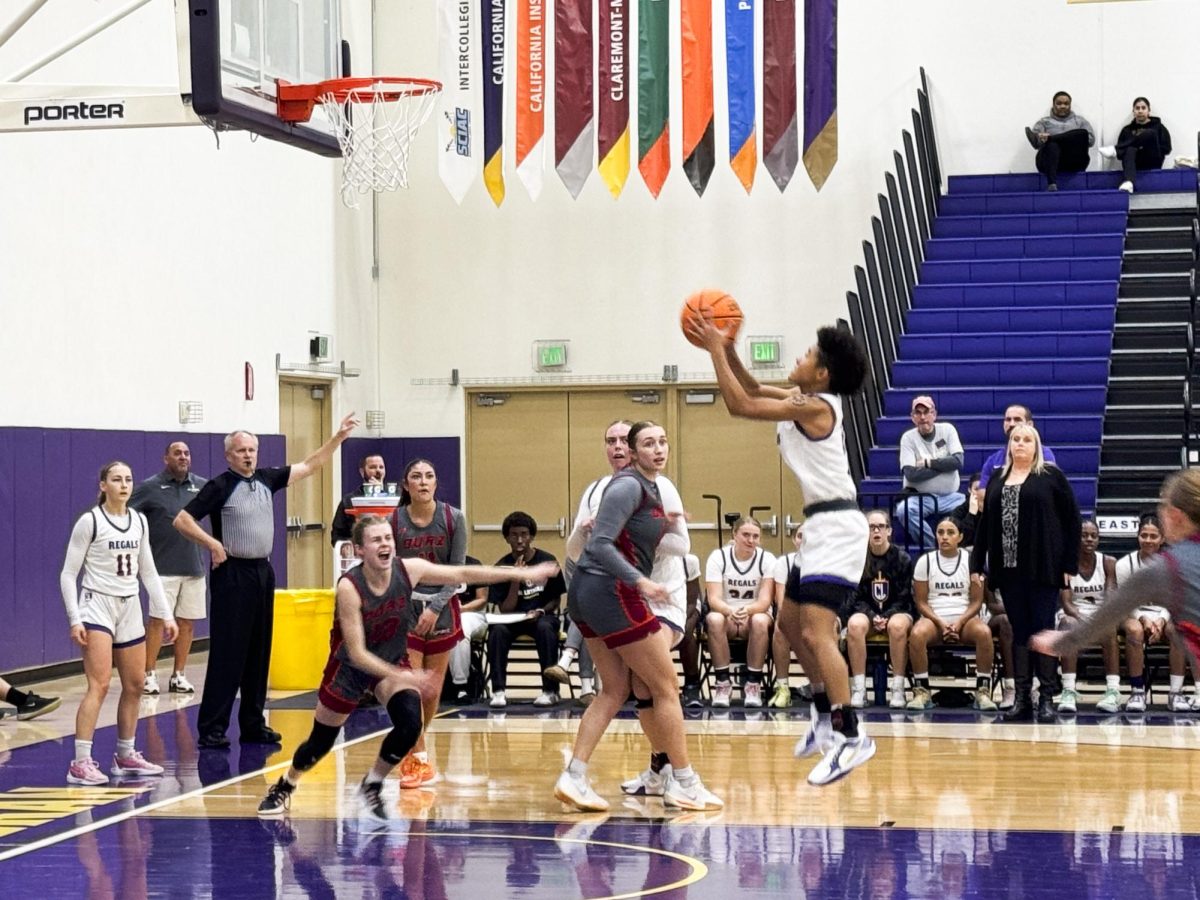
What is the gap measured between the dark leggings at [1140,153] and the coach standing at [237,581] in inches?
408

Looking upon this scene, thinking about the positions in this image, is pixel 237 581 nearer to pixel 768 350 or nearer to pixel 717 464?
pixel 717 464

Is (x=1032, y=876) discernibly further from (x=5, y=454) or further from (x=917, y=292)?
(x=917, y=292)

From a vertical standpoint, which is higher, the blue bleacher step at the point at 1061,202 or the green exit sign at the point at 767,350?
the blue bleacher step at the point at 1061,202

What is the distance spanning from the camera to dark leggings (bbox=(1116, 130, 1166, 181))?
16.9 metres

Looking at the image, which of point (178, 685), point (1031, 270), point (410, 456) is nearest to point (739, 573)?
point (178, 685)

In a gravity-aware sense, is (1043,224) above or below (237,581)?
above

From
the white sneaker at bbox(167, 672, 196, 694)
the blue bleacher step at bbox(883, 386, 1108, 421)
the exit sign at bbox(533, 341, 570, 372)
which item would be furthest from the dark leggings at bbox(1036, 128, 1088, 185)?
the white sneaker at bbox(167, 672, 196, 694)

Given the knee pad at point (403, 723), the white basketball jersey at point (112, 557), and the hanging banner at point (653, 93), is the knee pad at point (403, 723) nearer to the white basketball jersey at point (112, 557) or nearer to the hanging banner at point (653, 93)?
the white basketball jersey at point (112, 557)

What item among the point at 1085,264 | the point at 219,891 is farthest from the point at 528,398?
the point at 219,891


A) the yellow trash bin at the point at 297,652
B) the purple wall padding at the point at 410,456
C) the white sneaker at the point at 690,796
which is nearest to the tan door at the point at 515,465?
the purple wall padding at the point at 410,456

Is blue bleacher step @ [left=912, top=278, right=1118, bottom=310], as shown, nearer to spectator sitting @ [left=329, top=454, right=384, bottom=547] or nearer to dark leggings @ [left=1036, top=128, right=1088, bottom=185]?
dark leggings @ [left=1036, top=128, right=1088, bottom=185]

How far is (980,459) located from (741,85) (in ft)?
14.3

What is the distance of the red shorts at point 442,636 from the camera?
8.25 metres

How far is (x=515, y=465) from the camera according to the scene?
699 inches
